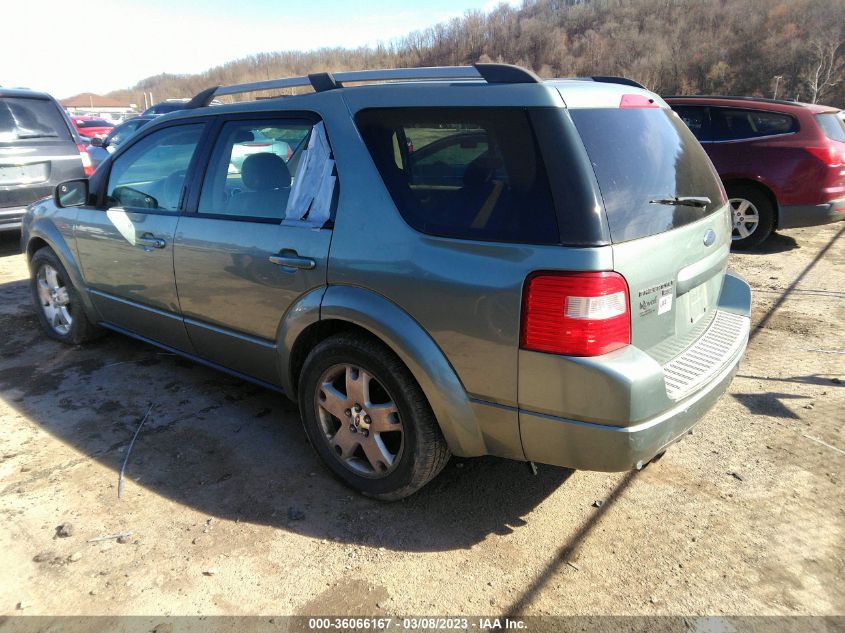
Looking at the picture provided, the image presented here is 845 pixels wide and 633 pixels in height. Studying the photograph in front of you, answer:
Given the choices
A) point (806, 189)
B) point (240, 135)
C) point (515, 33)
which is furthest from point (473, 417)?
point (515, 33)

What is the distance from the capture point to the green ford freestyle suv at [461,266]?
209 centimetres

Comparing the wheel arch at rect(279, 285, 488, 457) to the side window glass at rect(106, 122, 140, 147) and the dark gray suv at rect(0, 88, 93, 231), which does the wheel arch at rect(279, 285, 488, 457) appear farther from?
the side window glass at rect(106, 122, 140, 147)

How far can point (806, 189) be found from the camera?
7023mm

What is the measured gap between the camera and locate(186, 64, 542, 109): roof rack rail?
2.29m

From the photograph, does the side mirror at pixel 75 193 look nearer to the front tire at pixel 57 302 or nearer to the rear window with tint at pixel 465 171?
the front tire at pixel 57 302

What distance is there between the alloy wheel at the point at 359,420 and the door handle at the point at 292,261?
471 millimetres

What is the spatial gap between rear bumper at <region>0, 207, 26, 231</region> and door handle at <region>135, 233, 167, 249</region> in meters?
4.78

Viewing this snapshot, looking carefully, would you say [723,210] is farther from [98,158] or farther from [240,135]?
[98,158]

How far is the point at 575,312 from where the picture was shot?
2.04 meters

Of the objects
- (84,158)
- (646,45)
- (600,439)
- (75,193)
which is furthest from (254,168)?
(646,45)

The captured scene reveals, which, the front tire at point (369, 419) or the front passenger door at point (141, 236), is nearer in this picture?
the front tire at point (369, 419)

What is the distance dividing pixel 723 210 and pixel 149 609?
9.88 feet

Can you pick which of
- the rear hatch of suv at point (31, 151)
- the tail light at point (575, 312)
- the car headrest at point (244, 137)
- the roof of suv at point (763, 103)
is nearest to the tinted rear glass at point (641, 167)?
the tail light at point (575, 312)

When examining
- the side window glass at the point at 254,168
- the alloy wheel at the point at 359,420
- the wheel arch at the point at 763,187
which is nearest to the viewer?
the alloy wheel at the point at 359,420
